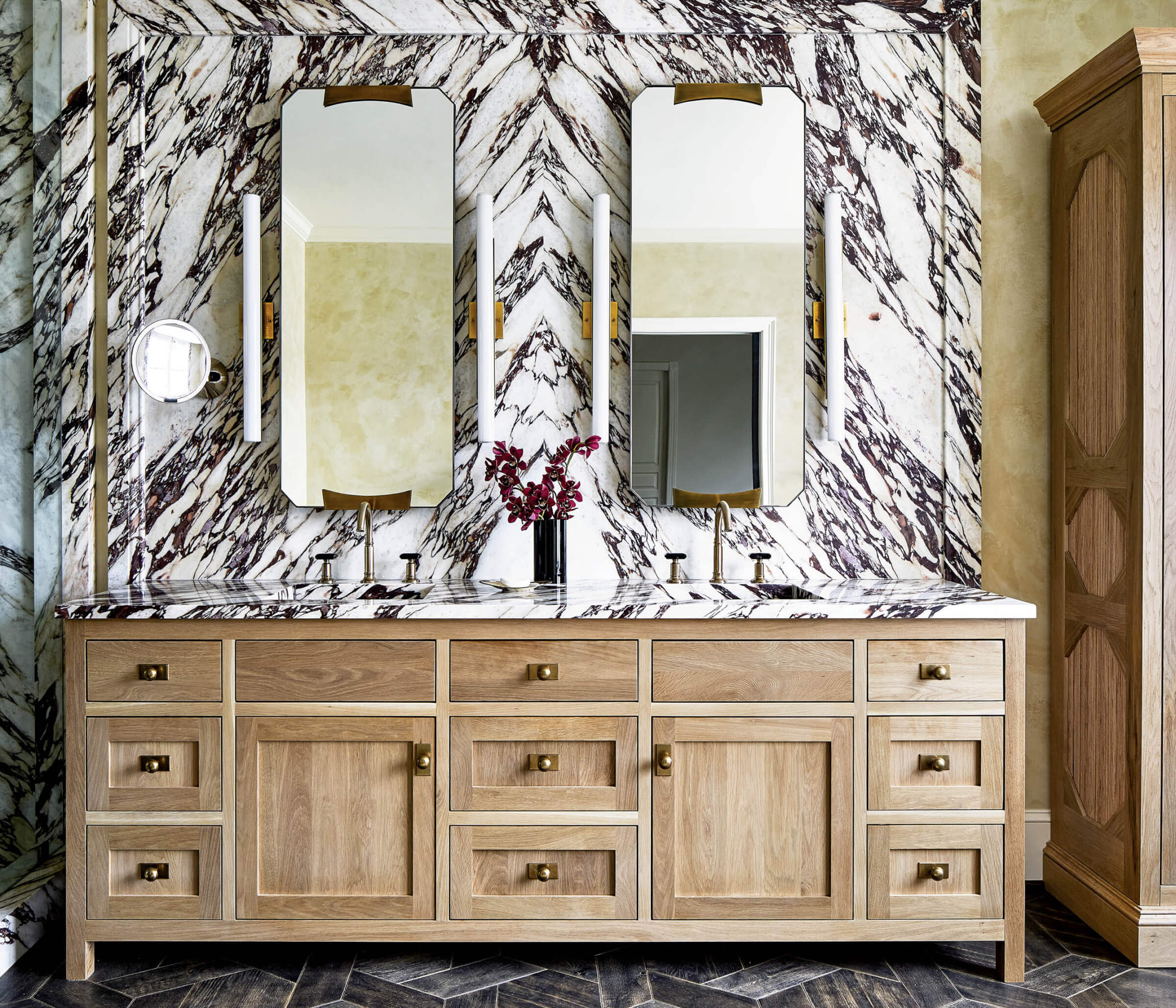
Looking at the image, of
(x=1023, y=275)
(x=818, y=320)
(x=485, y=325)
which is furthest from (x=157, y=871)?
(x=1023, y=275)

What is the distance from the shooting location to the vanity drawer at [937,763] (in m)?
1.93

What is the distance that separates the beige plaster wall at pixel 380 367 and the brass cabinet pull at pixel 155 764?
82 centimetres

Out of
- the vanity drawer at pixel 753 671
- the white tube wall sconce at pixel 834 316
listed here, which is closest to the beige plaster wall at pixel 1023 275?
the white tube wall sconce at pixel 834 316

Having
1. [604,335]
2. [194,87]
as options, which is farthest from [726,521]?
[194,87]

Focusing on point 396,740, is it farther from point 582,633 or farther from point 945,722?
point 945,722

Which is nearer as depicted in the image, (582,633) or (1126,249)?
(582,633)

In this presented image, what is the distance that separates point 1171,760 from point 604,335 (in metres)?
1.77

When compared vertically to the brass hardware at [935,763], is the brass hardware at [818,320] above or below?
above

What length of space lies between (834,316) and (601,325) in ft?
2.14

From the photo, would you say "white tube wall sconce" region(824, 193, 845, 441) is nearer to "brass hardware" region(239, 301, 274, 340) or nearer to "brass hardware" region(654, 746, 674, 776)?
"brass hardware" region(654, 746, 674, 776)

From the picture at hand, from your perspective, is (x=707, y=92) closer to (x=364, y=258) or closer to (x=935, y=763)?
(x=364, y=258)

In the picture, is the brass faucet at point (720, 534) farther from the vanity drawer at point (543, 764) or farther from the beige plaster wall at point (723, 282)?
the vanity drawer at point (543, 764)

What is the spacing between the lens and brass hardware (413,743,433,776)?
1928 mm

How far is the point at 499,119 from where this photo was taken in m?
2.45
